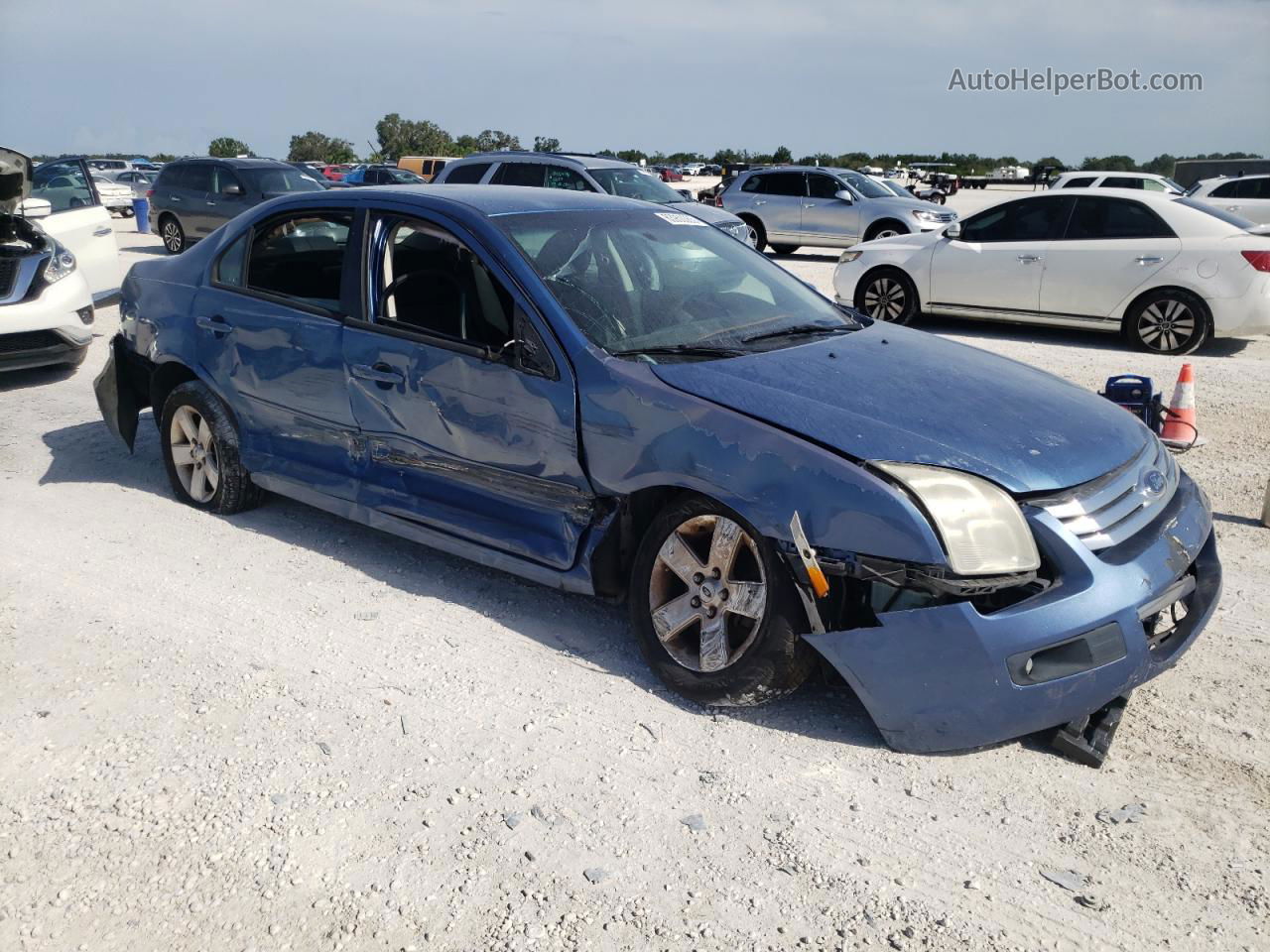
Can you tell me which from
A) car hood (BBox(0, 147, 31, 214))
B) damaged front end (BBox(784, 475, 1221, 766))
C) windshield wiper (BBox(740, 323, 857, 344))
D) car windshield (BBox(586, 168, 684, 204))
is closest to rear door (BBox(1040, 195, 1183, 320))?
car windshield (BBox(586, 168, 684, 204))

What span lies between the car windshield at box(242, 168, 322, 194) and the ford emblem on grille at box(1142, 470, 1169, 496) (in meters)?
16.3

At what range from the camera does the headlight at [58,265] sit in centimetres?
884

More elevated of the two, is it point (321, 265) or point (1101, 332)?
point (321, 265)

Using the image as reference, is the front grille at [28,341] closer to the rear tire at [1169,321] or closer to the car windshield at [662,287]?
the car windshield at [662,287]

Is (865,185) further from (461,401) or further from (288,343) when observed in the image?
(461,401)

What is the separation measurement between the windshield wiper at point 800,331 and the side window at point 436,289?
93 centimetres

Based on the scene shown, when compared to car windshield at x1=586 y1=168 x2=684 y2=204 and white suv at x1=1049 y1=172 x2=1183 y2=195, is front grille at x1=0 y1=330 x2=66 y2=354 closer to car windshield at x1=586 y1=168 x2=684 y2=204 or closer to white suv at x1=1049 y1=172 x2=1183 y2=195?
car windshield at x1=586 y1=168 x2=684 y2=204

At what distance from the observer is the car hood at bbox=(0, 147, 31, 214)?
8617 mm

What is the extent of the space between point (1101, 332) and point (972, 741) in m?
9.54

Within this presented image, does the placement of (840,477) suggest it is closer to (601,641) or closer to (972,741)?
(972,741)

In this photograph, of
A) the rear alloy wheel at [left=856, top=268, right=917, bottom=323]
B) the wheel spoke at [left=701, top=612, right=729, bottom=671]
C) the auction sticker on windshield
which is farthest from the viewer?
the rear alloy wheel at [left=856, top=268, right=917, bottom=323]

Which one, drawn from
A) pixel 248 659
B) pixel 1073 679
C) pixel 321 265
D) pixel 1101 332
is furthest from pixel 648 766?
pixel 1101 332

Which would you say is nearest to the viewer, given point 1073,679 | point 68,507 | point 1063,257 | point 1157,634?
point 1073,679

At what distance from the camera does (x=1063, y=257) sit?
10711 millimetres
